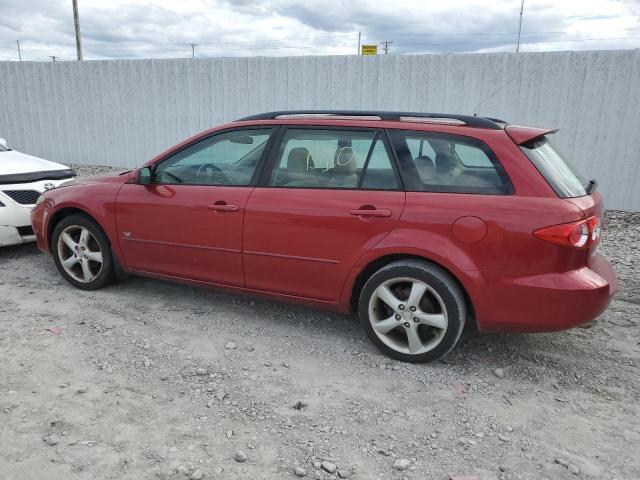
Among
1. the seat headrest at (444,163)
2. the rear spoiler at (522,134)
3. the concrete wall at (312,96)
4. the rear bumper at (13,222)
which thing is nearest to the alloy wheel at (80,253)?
the rear bumper at (13,222)

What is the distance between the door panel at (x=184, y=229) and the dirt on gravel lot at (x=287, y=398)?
1.31 feet

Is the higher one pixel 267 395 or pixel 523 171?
pixel 523 171

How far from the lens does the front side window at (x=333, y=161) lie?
347 centimetres

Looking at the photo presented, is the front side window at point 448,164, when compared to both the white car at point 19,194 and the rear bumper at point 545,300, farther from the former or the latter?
the white car at point 19,194

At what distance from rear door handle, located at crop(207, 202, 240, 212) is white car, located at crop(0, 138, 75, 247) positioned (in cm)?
277

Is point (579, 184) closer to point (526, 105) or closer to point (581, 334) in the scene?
point (581, 334)

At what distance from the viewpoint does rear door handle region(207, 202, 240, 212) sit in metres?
3.76

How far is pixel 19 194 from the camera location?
5.47 metres

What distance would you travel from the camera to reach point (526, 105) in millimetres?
8023

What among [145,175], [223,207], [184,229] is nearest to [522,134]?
[223,207]

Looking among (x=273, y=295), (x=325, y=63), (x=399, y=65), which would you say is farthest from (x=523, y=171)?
(x=325, y=63)

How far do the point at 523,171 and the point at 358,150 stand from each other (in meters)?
1.06

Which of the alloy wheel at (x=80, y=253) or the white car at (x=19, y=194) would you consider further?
the white car at (x=19, y=194)

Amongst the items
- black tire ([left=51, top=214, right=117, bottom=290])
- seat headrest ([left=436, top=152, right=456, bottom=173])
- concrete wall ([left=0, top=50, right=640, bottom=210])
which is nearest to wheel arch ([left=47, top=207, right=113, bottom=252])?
black tire ([left=51, top=214, right=117, bottom=290])
